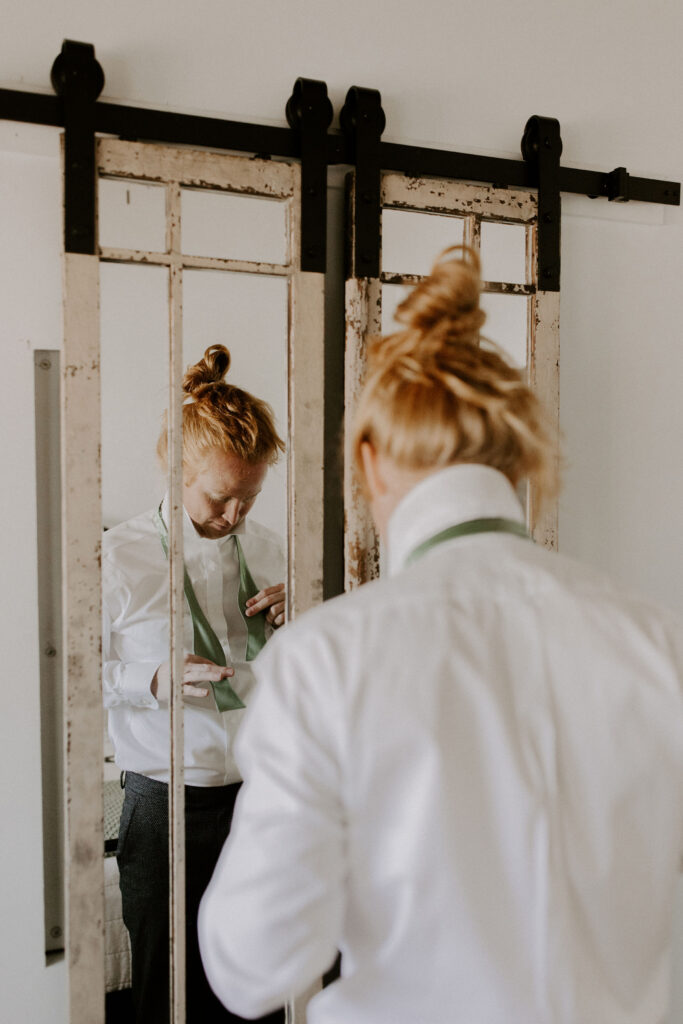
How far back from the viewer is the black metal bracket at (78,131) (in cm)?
137

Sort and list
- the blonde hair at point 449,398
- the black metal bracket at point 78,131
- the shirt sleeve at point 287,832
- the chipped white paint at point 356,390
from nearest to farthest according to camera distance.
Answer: the shirt sleeve at point 287,832 → the blonde hair at point 449,398 → the black metal bracket at point 78,131 → the chipped white paint at point 356,390

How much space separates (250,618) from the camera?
5.12 ft

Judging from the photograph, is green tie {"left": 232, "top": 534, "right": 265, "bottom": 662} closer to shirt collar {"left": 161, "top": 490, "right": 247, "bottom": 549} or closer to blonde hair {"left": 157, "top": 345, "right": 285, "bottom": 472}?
shirt collar {"left": 161, "top": 490, "right": 247, "bottom": 549}

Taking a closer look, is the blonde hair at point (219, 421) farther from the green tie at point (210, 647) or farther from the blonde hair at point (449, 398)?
the blonde hair at point (449, 398)

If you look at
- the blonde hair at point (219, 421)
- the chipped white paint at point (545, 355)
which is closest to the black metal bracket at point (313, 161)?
the blonde hair at point (219, 421)

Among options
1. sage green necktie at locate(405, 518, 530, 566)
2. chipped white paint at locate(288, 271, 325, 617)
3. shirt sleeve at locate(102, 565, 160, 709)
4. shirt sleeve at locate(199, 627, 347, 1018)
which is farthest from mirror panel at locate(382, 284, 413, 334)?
shirt sleeve at locate(199, 627, 347, 1018)

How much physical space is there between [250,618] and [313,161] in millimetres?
780

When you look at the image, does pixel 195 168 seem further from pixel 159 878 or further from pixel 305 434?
pixel 159 878

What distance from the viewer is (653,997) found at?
3.35ft

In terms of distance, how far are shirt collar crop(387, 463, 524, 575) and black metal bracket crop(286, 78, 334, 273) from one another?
0.71 meters

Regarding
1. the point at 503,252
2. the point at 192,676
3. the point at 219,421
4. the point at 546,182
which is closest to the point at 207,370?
the point at 219,421

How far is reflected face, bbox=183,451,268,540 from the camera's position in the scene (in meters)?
1.51

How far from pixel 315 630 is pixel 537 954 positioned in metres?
0.40

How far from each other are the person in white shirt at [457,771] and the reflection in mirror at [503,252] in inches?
31.3
